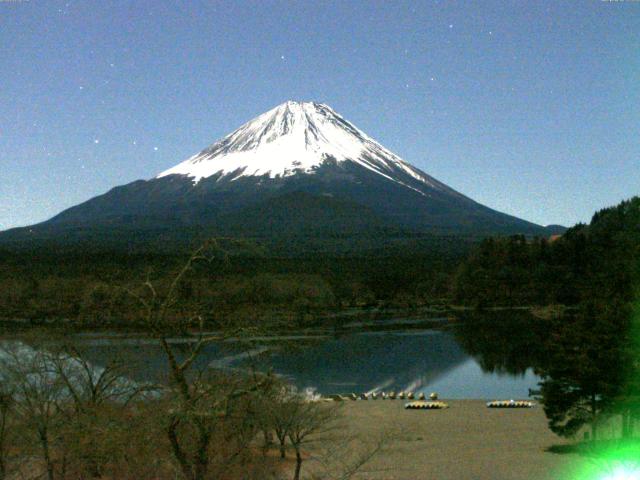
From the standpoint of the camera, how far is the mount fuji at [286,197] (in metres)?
118

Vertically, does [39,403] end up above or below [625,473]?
above

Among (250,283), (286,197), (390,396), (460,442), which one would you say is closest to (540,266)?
(250,283)

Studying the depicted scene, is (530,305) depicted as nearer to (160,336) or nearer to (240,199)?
(160,336)

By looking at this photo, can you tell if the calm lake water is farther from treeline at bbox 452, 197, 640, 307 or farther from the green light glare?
treeline at bbox 452, 197, 640, 307

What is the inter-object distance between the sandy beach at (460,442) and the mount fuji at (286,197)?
76.1m

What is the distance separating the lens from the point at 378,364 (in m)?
38.9

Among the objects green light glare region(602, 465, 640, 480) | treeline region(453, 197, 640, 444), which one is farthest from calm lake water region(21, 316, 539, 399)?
green light glare region(602, 465, 640, 480)

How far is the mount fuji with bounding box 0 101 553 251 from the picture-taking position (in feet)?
386

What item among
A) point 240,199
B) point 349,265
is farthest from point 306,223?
point 349,265

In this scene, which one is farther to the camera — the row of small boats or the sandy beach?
the row of small boats

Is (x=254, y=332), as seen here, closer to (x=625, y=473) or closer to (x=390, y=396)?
(x=625, y=473)

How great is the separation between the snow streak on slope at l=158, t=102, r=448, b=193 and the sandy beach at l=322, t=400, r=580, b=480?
124444 mm

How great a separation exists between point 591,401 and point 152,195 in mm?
140702

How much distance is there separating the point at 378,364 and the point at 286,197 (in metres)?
96.0
